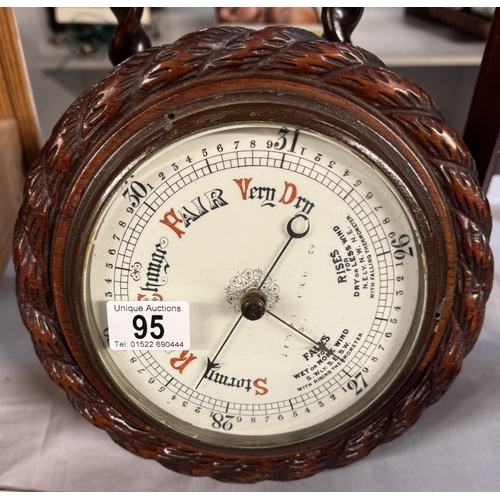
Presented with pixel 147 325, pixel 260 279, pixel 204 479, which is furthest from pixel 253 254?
pixel 204 479

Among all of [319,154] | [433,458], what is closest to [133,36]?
[319,154]

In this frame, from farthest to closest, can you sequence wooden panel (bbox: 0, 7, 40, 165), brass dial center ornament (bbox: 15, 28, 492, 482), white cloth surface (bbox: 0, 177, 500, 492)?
wooden panel (bbox: 0, 7, 40, 165)
white cloth surface (bbox: 0, 177, 500, 492)
brass dial center ornament (bbox: 15, 28, 492, 482)

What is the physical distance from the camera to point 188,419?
2.33 feet

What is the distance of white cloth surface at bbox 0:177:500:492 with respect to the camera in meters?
0.73

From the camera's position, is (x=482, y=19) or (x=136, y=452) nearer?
(x=136, y=452)

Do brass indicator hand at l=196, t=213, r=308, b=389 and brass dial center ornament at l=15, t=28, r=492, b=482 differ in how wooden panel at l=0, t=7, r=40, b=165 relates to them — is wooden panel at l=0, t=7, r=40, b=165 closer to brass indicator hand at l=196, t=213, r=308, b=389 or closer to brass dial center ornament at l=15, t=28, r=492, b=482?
brass dial center ornament at l=15, t=28, r=492, b=482

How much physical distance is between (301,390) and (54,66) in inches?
41.8

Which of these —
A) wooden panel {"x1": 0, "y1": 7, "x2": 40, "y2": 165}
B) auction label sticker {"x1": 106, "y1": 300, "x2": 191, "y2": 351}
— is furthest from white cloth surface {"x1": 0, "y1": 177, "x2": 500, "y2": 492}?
wooden panel {"x1": 0, "y1": 7, "x2": 40, "y2": 165}

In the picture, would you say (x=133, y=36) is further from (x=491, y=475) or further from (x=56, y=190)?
(x=491, y=475)

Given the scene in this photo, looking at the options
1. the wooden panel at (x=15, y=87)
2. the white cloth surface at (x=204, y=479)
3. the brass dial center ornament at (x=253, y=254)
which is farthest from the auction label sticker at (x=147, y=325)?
the wooden panel at (x=15, y=87)

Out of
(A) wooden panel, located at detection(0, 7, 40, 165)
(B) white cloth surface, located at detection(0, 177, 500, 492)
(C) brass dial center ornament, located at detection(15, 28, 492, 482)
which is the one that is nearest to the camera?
(C) brass dial center ornament, located at detection(15, 28, 492, 482)

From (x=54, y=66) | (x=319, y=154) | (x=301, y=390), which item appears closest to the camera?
(x=319, y=154)

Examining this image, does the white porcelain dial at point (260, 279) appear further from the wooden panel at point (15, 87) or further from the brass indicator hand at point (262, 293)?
the wooden panel at point (15, 87)

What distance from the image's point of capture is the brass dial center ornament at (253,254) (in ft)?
1.93
